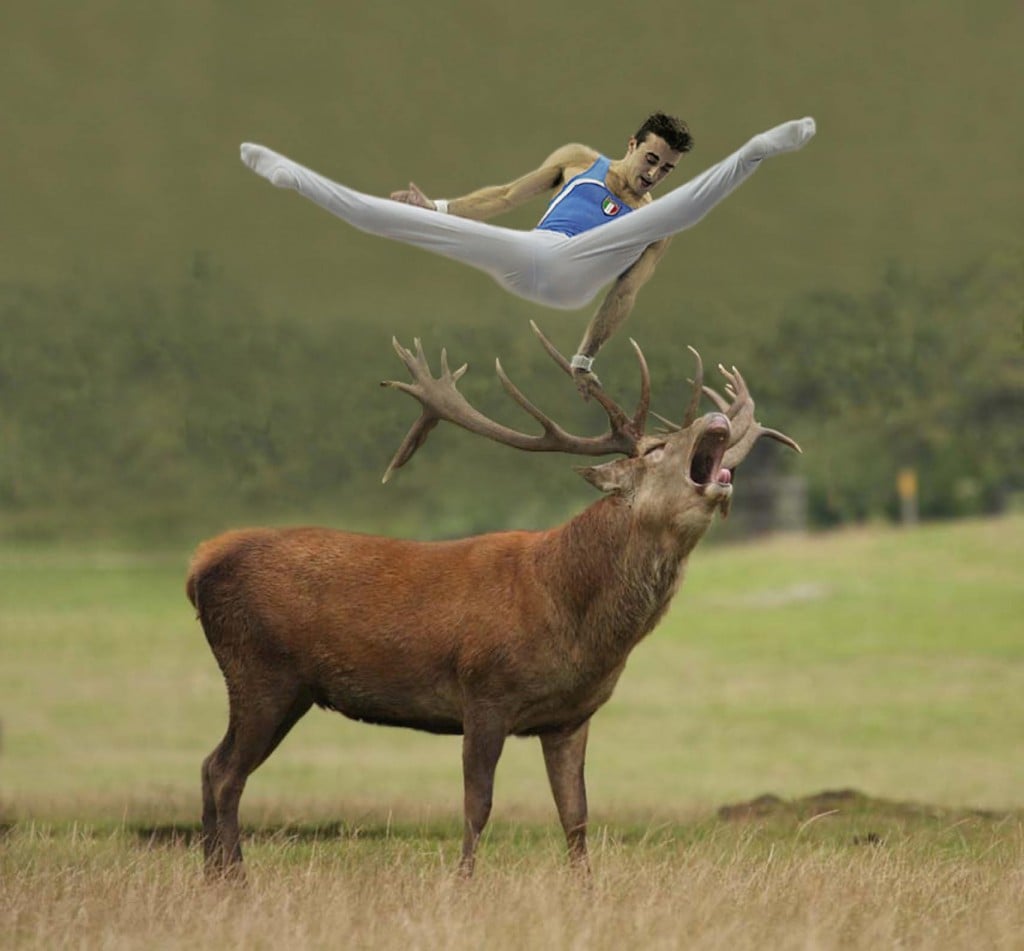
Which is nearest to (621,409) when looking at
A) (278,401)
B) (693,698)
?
(278,401)

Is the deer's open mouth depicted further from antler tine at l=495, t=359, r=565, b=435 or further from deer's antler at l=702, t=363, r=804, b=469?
antler tine at l=495, t=359, r=565, b=435

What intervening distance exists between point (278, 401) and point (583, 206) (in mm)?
9290

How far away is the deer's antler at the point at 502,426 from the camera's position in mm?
7848

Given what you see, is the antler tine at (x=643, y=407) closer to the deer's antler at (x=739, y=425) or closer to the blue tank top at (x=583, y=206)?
the deer's antler at (x=739, y=425)

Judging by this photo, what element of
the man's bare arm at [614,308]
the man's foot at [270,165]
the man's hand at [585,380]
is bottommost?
the man's hand at [585,380]

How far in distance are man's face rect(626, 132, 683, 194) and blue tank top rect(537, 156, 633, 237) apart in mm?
130

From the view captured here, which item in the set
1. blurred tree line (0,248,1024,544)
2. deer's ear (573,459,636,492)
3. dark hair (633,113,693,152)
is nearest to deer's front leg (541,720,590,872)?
deer's ear (573,459,636,492)

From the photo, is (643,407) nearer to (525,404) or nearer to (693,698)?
(525,404)

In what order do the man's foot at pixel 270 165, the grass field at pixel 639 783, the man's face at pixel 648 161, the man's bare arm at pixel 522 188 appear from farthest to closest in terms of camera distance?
the man's bare arm at pixel 522 188, the man's face at pixel 648 161, the man's foot at pixel 270 165, the grass field at pixel 639 783

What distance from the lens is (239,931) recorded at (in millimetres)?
6336

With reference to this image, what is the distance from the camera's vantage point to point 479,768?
7680 mm

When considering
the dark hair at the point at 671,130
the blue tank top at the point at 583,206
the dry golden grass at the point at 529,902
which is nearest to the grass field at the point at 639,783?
the dry golden grass at the point at 529,902

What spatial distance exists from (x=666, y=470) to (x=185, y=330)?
1019 cm

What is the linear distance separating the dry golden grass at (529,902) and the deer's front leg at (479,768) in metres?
0.19
